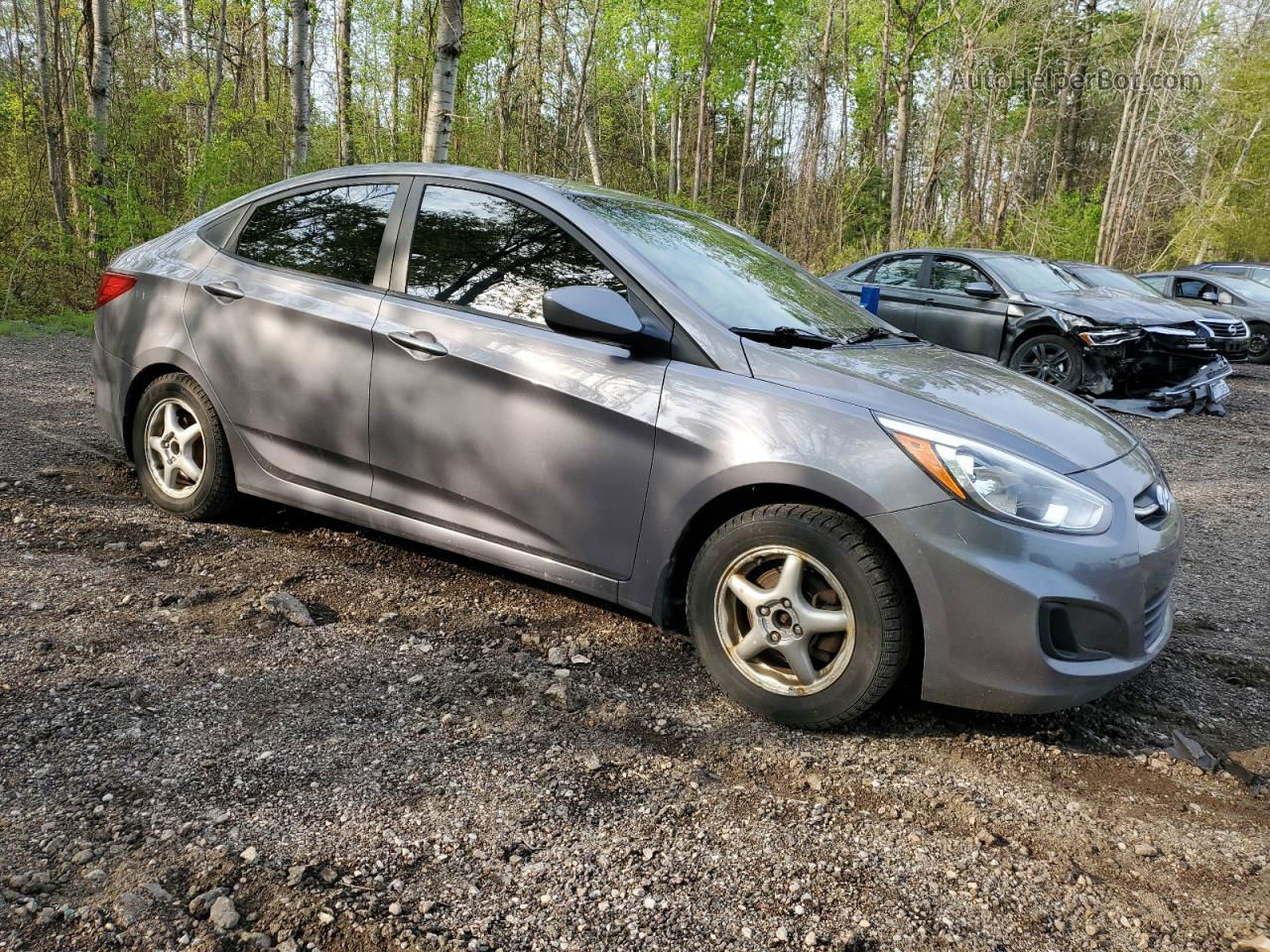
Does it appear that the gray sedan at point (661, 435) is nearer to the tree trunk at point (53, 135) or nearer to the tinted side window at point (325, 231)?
the tinted side window at point (325, 231)

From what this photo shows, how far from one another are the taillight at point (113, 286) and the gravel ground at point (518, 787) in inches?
47.8

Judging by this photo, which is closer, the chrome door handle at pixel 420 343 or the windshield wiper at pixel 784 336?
the windshield wiper at pixel 784 336

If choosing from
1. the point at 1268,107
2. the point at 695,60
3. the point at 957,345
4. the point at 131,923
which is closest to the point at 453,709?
the point at 131,923

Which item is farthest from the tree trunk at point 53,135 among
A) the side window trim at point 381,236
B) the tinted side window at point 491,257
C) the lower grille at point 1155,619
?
the lower grille at point 1155,619

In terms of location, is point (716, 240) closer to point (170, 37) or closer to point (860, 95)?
point (170, 37)

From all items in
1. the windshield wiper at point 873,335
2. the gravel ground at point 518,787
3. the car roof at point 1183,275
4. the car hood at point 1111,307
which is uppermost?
the car roof at point 1183,275

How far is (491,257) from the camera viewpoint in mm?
3518

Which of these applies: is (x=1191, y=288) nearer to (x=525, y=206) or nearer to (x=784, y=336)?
(x=784, y=336)

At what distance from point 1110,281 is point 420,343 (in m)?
10.4

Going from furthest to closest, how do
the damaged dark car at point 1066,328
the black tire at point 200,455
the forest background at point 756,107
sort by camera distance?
the forest background at point 756,107 < the damaged dark car at point 1066,328 < the black tire at point 200,455

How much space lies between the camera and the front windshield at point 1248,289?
51.3 feet

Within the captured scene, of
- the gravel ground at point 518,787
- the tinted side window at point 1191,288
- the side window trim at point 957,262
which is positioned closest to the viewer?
the gravel ground at point 518,787

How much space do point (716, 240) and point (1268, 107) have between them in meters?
36.7

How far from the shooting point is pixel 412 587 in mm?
3855
